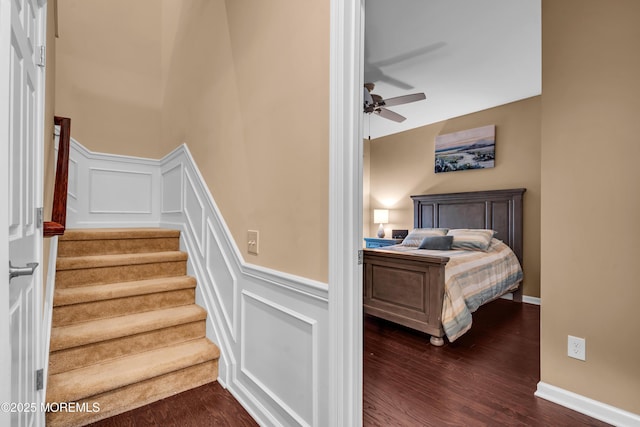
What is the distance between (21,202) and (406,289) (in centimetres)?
272

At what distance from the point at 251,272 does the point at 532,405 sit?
182 centimetres

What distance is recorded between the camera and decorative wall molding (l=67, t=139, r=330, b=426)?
1410 mm

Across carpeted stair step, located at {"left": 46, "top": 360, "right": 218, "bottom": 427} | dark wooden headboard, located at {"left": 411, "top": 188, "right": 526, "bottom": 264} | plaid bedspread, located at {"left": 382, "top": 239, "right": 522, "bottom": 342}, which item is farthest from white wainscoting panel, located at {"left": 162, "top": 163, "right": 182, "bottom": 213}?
dark wooden headboard, located at {"left": 411, "top": 188, "right": 526, "bottom": 264}

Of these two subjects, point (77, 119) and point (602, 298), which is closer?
point (602, 298)

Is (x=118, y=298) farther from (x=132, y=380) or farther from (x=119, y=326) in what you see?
(x=132, y=380)

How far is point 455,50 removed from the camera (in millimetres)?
3096

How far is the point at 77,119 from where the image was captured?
126 inches

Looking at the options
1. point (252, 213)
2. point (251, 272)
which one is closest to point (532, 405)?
point (251, 272)

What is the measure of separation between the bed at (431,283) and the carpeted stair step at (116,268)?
1835 millimetres

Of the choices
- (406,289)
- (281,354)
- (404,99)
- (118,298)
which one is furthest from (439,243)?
(118,298)

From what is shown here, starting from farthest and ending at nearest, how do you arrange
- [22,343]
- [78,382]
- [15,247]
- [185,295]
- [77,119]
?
[77,119]
[185,295]
[78,382]
[22,343]
[15,247]

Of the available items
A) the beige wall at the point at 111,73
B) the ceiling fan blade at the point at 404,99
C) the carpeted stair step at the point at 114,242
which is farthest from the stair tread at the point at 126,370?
the ceiling fan blade at the point at 404,99

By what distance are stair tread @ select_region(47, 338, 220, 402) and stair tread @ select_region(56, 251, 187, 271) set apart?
2.28ft

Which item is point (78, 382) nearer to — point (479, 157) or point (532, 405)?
point (532, 405)
